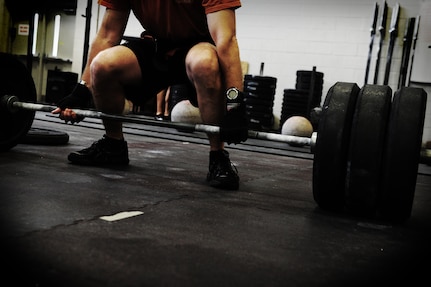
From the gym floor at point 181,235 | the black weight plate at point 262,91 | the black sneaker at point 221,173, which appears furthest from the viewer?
the black weight plate at point 262,91

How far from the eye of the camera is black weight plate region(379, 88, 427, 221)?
1.32 metres

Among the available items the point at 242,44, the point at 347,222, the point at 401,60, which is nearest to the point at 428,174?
the point at 347,222

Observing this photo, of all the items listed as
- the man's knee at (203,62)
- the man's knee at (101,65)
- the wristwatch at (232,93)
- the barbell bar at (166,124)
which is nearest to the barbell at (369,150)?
the barbell bar at (166,124)

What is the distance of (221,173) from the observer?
71.2 inches

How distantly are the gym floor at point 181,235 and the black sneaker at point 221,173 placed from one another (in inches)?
2.1

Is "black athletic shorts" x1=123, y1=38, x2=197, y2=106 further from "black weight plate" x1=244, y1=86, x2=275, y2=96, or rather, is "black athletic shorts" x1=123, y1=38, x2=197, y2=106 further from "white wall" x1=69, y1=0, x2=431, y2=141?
"white wall" x1=69, y1=0, x2=431, y2=141

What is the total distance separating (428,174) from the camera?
2.98 m

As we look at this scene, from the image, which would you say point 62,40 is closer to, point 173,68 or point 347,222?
point 173,68

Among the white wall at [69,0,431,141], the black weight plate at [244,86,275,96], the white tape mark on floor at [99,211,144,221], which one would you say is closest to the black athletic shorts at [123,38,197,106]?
the white tape mark on floor at [99,211,144,221]

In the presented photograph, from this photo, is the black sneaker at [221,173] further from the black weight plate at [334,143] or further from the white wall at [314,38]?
the white wall at [314,38]

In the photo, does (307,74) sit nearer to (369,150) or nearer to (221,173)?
(221,173)

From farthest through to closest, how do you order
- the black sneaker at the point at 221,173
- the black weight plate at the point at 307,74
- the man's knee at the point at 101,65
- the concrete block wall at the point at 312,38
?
1. the concrete block wall at the point at 312,38
2. the black weight plate at the point at 307,74
3. the man's knee at the point at 101,65
4. the black sneaker at the point at 221,173

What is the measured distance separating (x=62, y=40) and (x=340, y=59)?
16.3ft

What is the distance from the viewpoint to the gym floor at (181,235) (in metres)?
0.83
